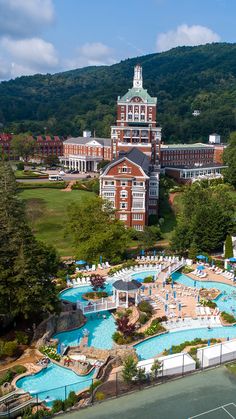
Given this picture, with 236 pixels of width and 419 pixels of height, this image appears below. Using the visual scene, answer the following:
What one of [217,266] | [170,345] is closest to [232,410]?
[170,345]

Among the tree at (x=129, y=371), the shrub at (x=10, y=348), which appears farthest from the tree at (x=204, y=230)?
the tree at (x=129, y=371)

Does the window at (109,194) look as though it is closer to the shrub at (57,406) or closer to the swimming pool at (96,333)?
the swimming pool at (96,333)

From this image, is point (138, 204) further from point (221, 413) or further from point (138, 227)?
point (221, 413)

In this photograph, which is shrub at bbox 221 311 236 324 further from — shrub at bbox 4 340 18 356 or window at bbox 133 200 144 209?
window at bbox 133 200 144 209

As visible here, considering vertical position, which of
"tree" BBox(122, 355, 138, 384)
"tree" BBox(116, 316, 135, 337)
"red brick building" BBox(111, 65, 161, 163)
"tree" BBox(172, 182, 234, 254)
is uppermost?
"red brick building" BBox(111, 65, 161, 163)

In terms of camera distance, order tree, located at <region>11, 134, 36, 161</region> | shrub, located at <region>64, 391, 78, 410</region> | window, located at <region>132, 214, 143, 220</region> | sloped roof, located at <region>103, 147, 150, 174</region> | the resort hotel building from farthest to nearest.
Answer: tree, located at <region>11, 134, 36, 161</region> < window, located at <region>132, 214, 143, 220</region> < sloped roof, located at <region>103, 147, 150, 174</region> < the resort hotel building < shrub, located at <region>64, 391, 78, 410</region>

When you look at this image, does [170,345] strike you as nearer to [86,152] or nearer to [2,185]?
[2,185]

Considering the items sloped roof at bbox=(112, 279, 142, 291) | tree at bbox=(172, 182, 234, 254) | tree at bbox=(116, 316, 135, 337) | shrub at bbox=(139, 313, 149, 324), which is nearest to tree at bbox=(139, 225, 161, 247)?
tree at bbox=(172, 182, 234, 254)
